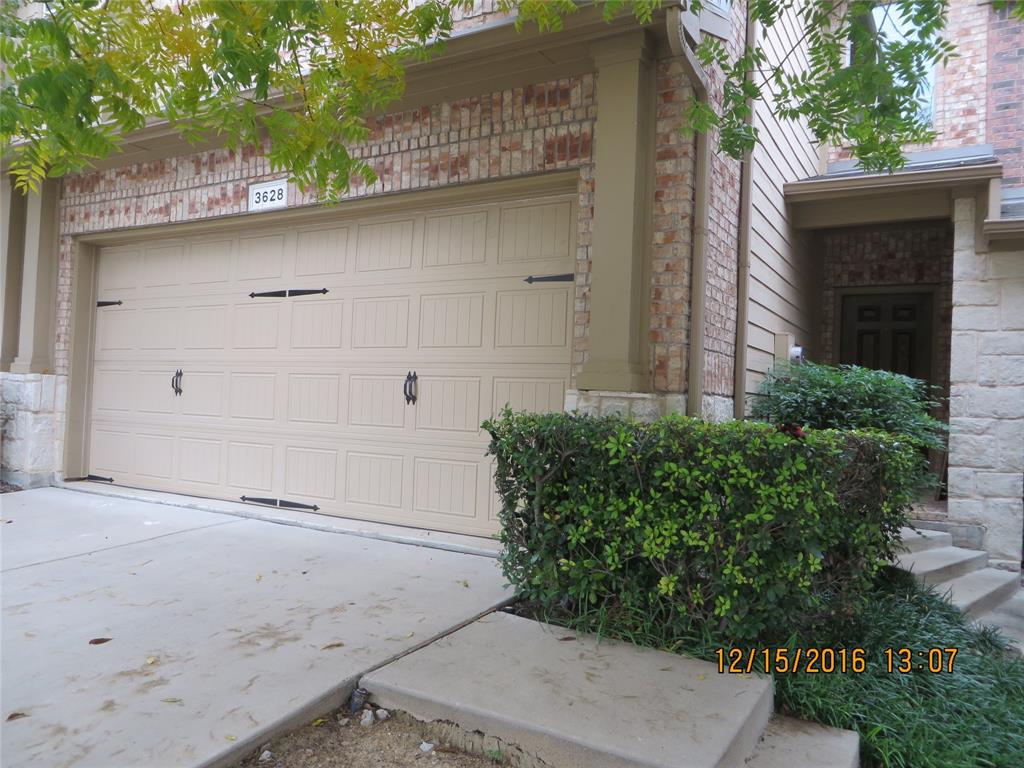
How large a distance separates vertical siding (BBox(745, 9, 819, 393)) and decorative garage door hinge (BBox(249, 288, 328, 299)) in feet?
12.3

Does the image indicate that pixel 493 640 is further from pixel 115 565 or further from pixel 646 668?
pixel 115 565

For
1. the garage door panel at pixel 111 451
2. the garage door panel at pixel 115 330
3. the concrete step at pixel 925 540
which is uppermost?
the garage door panel at pixel 115 330

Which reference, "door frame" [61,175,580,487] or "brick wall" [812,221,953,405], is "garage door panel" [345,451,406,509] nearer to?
"door frame" [61,175,580,487]

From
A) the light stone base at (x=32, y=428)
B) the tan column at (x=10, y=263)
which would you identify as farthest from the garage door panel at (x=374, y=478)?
the tan column at (x=10, y=263)

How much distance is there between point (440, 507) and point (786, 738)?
3247 millimetres

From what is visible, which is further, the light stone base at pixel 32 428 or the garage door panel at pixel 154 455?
the light stone base at pixel 32 428

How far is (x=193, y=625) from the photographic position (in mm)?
3504

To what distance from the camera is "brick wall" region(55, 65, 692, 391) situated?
4.46 meters

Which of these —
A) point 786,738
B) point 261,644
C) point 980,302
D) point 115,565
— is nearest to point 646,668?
point 786,738

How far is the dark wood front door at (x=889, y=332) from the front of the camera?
8.33 meters

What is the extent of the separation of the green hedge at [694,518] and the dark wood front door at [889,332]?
5342 mm

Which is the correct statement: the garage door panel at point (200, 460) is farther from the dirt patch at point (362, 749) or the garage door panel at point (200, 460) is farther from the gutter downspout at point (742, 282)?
the gutter downspout at point (742, 282)

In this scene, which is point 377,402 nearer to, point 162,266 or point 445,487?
point 445,487

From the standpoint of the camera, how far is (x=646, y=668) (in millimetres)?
3062
